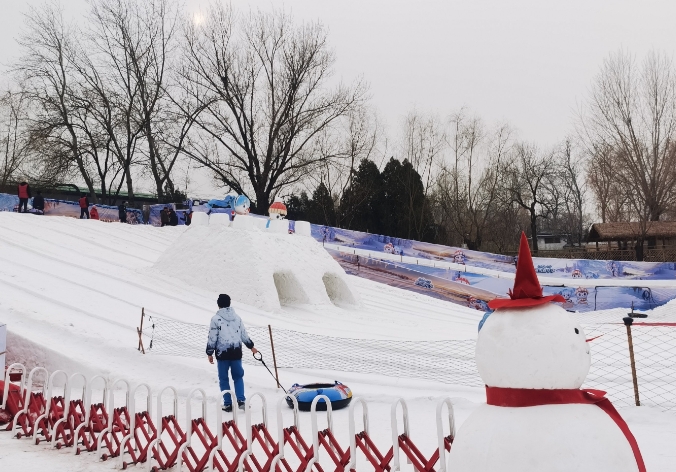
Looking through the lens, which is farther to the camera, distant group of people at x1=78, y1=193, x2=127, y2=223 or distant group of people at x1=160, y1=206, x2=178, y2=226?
distant group of people at x1=160, y1=206, x2=178, y2=226

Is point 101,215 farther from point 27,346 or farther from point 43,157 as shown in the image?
point 27,346

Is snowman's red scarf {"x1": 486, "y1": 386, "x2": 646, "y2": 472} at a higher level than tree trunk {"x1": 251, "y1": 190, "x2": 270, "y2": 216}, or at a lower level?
lower

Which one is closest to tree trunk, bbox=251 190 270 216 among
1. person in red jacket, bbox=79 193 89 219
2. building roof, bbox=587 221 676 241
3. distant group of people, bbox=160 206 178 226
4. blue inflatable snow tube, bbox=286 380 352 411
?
distant group of people, bbox=160 206 178 226

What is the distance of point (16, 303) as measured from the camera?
1130 centimetres

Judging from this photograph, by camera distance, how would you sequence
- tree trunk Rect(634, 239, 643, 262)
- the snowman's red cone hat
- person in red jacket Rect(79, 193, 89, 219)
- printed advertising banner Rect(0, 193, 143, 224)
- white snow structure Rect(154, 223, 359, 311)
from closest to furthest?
the snowman's red cone hat → white snow structure Rect(154, 223, 359, 311) → printed advertising banner Rect(0, 193, 143, 224) → person in red jacket Rect(79, 193, 89, 219) → tree trunk Rect(634, 239, 643, 262)

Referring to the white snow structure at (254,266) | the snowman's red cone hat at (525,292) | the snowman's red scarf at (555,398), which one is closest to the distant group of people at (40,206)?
the white snow structure at (254,266)

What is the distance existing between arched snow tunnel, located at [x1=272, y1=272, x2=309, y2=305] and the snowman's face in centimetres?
1358

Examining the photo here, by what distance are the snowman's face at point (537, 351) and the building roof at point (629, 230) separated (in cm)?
2862

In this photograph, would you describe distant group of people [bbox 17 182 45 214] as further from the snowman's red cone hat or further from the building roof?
the building roof

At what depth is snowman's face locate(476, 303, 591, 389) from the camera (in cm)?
250

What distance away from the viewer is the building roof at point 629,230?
29359mm

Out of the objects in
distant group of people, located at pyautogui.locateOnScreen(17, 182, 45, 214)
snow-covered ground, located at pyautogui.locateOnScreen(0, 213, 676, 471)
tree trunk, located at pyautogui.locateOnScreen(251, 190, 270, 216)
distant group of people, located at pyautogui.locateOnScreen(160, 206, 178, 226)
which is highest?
tree trunk, located at pyautogui.locateOnScreen(251, 190, 270, 216)

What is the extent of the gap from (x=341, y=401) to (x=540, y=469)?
16.2ft

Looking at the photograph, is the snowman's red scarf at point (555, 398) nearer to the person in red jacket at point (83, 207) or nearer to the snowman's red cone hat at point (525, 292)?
the snowman's red cone hat at point (525, 292)
